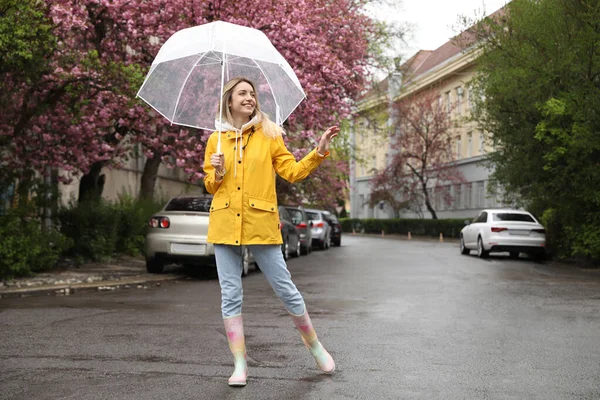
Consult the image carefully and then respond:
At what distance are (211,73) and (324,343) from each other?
249 cm

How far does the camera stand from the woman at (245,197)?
16.8ft

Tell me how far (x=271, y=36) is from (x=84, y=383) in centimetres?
1209

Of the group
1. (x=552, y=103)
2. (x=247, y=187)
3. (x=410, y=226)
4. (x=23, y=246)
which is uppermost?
(x=552, y=103)

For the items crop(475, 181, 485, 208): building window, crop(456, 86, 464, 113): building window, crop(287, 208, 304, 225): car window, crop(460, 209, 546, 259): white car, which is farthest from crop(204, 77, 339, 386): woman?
crop(456, 86, 464, 113): building window

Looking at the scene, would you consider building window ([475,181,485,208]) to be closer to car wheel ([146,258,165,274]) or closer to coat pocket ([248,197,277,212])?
car wheel ([146,258,165,274])

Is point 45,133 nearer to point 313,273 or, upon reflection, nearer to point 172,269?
point 172,269

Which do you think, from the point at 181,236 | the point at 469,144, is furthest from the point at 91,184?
the point at 469,144

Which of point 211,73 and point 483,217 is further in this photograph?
point 483,217

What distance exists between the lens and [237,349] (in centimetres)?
513

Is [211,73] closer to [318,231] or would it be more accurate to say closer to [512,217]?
[512,217]

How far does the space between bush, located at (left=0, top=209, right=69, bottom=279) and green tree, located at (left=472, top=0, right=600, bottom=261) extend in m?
10.6

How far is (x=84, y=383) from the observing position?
508 cm

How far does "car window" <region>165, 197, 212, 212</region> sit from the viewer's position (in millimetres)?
14797

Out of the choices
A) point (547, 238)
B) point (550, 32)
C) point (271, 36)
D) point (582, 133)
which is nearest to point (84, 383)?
point (271, 36)
